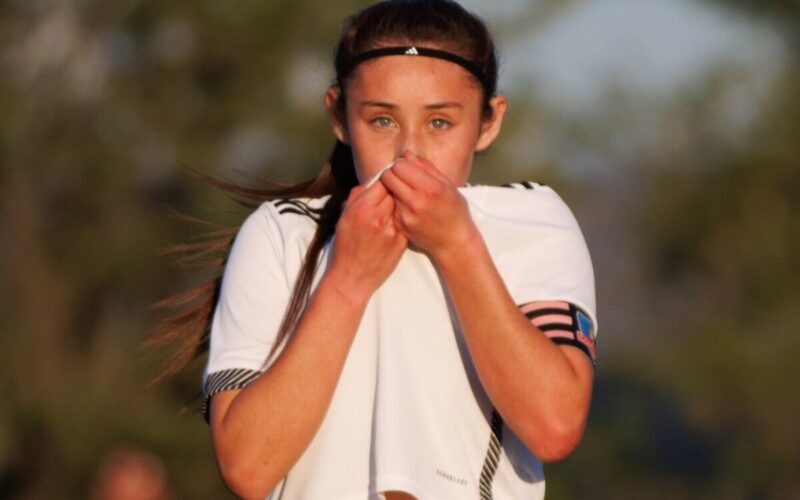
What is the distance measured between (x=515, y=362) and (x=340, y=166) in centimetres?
79

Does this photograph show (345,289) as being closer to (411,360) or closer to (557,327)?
(411,360)

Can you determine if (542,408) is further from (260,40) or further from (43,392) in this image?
(260,40)

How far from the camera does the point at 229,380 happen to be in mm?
3121

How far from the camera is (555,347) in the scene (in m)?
2.98

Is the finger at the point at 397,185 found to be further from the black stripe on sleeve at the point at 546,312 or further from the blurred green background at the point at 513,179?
the blurred green background at the point at 513,179

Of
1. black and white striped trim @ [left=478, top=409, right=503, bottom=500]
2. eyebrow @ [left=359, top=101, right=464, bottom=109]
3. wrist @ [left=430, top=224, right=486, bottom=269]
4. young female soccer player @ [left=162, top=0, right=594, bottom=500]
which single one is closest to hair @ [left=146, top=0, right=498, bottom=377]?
young female soccer player @ [left=162, top=0, right=594, bottom=500]

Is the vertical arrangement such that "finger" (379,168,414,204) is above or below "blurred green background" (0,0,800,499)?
above

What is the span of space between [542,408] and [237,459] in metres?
0.58

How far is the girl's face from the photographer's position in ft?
10.3

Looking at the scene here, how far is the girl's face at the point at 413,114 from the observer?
3.15 m

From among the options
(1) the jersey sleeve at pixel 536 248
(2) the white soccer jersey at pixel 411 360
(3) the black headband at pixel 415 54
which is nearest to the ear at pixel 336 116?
(3) the black headband at pixel 415 54

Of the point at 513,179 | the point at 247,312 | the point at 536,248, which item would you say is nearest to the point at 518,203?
the point at 536,248

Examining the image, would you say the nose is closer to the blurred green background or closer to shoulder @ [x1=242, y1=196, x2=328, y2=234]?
shoulder @ [x1=242, y1=196, x2=328, y2=234]

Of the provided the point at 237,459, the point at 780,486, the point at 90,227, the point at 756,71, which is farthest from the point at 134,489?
the point at 756,71
